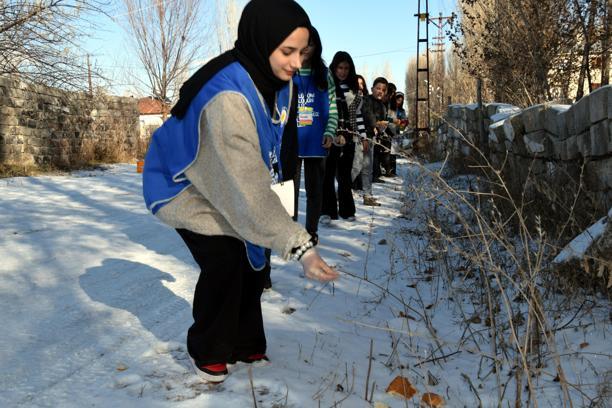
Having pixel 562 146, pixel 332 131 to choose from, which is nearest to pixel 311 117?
pixel 332 131

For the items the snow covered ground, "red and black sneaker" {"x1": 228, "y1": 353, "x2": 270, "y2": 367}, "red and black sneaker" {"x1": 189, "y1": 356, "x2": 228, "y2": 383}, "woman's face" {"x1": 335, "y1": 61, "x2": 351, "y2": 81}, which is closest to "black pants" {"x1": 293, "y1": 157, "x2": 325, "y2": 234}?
the snow covered ground

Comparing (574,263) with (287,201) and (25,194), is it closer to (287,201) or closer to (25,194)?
(287,201)

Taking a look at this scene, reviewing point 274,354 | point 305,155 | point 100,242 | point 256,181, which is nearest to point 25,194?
point 100,242

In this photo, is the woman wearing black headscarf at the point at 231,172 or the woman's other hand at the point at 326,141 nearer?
the woman wearing black headscarf at the point at 231,172

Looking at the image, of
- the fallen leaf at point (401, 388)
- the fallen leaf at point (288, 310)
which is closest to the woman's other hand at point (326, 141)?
the fallen leaf at point (288, 310)

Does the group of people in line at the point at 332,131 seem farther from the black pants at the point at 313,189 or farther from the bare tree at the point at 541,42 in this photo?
the bare tree at the point at 541,42

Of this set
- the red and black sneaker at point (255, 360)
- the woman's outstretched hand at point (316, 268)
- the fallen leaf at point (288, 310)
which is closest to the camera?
the woman's outstretched hand at point (316, 268)

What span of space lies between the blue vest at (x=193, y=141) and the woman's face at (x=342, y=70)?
3.63 m

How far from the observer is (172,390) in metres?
2.10

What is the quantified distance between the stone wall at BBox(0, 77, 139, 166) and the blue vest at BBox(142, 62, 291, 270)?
31.7 ft

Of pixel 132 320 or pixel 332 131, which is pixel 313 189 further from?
pixel 132 320

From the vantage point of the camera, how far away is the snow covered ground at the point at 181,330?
2.09m

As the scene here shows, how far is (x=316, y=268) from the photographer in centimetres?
166

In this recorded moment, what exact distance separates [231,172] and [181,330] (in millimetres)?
1210
